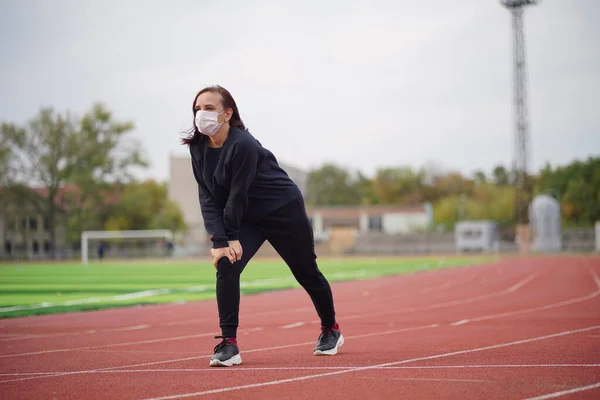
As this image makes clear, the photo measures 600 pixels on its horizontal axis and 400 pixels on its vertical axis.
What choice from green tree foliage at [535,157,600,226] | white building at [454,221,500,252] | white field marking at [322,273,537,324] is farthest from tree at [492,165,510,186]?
white field marking at [322,273,537,324]

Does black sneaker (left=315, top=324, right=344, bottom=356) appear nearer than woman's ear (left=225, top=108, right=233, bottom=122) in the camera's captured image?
No

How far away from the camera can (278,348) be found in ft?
27.1

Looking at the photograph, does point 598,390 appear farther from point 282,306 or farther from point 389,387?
point 282,306

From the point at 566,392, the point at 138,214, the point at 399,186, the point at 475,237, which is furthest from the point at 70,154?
the point at 566,392

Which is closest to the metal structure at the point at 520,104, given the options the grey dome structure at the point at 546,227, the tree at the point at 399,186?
the grey dome structure at the point at 546,227

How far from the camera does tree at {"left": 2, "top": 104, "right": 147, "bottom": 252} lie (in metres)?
80.2

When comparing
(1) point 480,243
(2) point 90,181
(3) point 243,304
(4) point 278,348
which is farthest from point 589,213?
(4) point 278,348

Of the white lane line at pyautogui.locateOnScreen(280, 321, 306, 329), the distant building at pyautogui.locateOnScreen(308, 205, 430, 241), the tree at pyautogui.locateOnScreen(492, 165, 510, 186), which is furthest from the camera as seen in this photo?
the tree at pyautogui.locateOnScreen(492, 165, 510, 186)

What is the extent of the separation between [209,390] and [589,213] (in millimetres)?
108726

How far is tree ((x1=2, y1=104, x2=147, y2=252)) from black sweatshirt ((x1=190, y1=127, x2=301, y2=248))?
3005 inches

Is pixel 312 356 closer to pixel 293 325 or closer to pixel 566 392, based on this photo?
pixel 566 392

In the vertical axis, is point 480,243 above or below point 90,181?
below

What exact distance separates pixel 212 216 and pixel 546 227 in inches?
2962

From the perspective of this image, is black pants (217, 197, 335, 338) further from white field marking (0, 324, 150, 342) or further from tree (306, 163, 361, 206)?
tree (306, 163, 361, 206)
